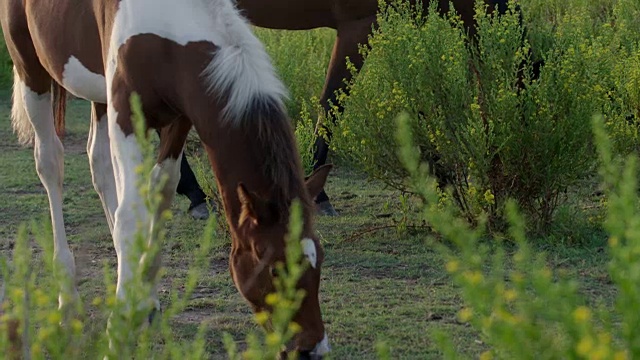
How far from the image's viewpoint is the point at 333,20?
6.09m

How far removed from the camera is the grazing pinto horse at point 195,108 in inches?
125

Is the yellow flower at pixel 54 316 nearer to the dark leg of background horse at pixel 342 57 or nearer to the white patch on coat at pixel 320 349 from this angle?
the white patch on coat at pixel 320 349

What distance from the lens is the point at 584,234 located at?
17.3 ft

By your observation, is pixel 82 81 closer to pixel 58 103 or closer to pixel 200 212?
pixel 58 103

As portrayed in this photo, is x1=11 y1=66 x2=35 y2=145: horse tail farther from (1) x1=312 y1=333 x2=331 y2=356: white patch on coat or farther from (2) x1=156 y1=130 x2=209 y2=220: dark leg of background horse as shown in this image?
(1) x1=312 y1=333 x2=331 y2=356: white patch on coat

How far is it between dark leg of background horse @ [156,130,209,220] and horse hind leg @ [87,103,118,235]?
1201 millimetres

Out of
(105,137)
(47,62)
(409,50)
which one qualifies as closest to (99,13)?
(47,62)

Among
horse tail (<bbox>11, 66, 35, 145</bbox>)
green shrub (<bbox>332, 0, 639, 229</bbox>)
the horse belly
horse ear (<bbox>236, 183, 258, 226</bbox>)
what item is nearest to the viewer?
horse ear (<bbox>236, 183, 258, 226</bbox>)

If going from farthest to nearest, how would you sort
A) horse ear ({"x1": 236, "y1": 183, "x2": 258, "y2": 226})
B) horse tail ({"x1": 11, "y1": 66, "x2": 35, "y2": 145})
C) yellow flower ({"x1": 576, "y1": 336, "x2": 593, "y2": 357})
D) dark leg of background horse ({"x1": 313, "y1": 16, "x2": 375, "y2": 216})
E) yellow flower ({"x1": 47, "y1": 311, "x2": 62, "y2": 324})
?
dark leg of background horse ({"x1": 313, "y1": 16, "x2": 375, "y2": 216}) < horse tail ({"x1": 11, "y1": 66, "x2": 35, "y2": 145}) < horse ear ({"x1": 236, "y1": 183, "x2": 258, "y2": 226}) < yellow flower ({"x1": 47, "y1": 311, "x2": 62, "y2": 324}) < yellow flower ({"x1": 576, "y1": 336, "x2": 593, "y2": 357})

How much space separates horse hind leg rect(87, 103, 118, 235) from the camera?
15.8ft

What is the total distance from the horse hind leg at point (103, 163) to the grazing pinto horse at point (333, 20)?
4.36 ft

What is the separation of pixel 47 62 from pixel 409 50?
1723mm

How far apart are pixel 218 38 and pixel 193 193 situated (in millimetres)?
2574

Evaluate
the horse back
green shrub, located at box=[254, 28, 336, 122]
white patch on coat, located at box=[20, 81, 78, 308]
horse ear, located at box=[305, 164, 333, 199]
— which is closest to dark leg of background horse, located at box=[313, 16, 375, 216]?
green shrub, located at box=[254, 28, 336, 122]
